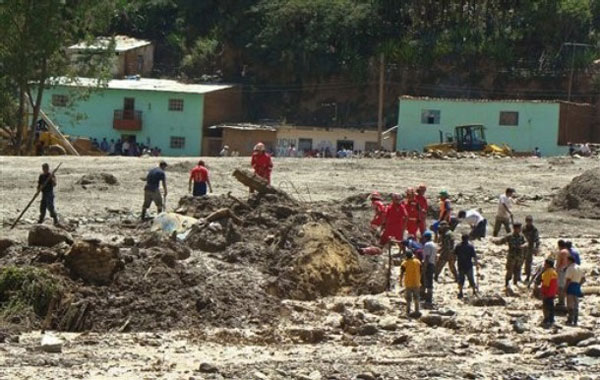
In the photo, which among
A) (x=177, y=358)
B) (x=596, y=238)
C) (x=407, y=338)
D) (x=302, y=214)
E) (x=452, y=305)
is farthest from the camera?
(x=596, y=238)

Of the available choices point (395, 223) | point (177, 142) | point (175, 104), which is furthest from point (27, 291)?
point (177, 142)

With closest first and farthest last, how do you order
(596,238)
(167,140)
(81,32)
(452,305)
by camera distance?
(452,305) → (596,238) → (81,32) → (167,140)

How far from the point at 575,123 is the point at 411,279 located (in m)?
40.0

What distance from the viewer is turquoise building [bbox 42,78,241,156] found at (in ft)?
212

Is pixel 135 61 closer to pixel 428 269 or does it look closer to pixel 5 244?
pixel 5 244

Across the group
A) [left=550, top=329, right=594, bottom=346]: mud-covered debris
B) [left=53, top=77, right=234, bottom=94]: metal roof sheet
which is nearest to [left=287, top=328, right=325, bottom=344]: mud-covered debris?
[left=550, top=329, right=594, bottom=346]: mud-covered debris

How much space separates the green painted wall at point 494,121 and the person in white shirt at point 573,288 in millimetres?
36844

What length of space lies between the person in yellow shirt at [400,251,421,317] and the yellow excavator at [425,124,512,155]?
29.7 metres

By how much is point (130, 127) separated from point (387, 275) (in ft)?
138

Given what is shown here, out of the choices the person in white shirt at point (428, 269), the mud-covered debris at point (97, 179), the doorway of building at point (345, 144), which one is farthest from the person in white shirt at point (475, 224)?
the doorway of building at point (345, 144)

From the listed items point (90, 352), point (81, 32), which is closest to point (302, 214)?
point (90, 352)

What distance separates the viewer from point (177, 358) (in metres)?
19.2

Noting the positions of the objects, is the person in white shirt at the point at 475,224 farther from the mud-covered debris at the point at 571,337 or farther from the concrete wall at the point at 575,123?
the concrete wall at the point at 575,123

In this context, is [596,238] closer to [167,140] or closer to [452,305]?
[452,305]
